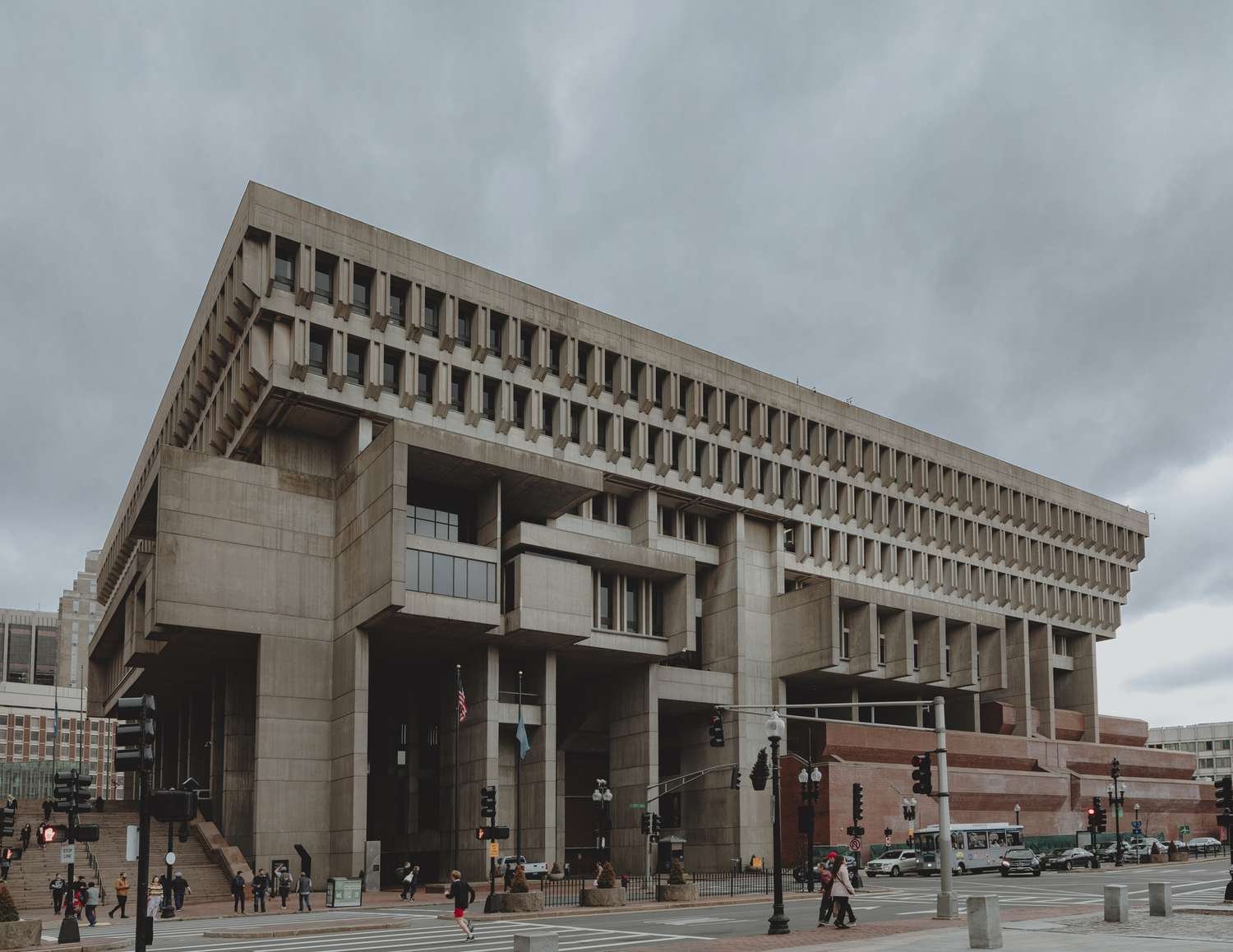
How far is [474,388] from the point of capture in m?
72.8

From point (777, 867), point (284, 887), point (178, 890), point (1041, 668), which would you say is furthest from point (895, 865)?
point (1041, 668)

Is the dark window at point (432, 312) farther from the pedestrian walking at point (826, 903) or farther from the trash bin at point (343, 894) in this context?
the pedestrian walking at point (826, 903)

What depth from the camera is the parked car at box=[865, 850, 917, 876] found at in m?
72.6

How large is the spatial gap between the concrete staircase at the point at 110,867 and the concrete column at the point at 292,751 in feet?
9.02

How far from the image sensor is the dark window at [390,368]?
7012cm

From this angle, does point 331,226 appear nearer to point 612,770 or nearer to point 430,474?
point 430,474

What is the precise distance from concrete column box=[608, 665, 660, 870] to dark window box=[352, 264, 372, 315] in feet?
93.1

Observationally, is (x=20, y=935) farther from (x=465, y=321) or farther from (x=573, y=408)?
(x=573, y=408)

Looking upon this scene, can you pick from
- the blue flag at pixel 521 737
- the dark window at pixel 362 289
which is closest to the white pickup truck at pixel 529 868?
the blue flag at pixel 521 737

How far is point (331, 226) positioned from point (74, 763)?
6200 inches

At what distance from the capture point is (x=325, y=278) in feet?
226

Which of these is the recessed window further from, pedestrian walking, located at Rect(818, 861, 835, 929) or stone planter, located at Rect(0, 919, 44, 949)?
stone planter, located at Rect(0, 919, 44, 949)

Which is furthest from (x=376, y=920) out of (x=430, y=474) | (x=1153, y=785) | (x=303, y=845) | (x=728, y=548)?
(x=1153, y=785)

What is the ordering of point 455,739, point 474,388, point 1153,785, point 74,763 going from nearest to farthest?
1. point 455,739
2. point 474,388
3. point 1153,785
4. point 74,763
